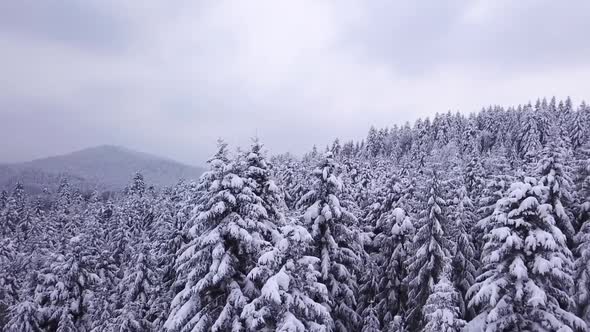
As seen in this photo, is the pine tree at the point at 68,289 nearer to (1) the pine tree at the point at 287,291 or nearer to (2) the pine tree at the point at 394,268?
(1) the pine tree at the point at 287,291

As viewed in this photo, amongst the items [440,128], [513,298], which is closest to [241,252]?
[513,298]

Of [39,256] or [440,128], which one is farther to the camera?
[440,128]

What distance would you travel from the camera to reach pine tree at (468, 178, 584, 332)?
706 inches

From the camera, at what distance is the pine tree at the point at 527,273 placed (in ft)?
58.9

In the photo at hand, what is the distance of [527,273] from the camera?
1845cm

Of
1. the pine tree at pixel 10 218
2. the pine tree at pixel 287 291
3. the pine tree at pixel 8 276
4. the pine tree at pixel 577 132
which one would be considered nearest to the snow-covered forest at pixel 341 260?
the pine tree at pixel 287 291

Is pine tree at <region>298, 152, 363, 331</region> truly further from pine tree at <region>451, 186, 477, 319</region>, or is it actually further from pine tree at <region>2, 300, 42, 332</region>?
pine tree at <region>2, 300, 42, 332</region>

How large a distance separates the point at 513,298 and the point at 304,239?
925cm

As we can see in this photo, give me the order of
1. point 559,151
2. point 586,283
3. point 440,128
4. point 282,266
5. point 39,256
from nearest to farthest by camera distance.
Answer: point 282,266 → point 586,283 → point 559,151 → point 39,256 → point 440,128

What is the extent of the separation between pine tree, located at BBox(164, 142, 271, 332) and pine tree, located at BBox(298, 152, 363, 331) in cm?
454

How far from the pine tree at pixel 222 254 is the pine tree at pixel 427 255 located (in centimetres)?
1199

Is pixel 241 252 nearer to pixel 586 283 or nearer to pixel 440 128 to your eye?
pixel 586 283

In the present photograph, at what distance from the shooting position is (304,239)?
17828 mm

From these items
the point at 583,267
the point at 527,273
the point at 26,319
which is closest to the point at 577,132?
the point at 583,267
